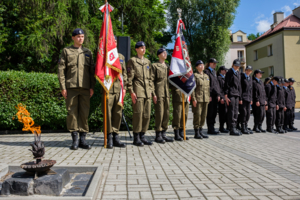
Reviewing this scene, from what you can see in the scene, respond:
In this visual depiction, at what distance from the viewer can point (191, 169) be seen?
3.86 m

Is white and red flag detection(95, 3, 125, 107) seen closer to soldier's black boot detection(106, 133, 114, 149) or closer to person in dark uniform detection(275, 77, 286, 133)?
soldier's black boot detection(106, 133, 114, 149)

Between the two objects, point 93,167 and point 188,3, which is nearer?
point 93,167

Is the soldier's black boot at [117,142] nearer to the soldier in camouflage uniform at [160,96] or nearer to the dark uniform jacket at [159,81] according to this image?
the soldier in camouflage uniform at [160,96]

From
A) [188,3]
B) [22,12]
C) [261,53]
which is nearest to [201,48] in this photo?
[188,3]

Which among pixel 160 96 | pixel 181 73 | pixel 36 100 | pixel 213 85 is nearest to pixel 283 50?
A: pixel 213 85

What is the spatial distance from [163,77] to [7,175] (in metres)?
4.13

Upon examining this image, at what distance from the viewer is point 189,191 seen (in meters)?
2.90

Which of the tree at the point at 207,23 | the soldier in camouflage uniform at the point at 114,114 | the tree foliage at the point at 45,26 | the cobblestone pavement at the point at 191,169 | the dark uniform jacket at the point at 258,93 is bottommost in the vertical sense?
the cobblestone pavement at the point at 191,169

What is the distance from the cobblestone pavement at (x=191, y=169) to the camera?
287cm

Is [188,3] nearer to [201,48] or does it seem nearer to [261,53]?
[201,48]

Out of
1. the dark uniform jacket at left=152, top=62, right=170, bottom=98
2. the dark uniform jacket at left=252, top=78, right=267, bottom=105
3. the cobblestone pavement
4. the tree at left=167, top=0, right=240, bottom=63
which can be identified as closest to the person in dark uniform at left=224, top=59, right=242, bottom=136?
the dark uniform jacket at left=252, top=78, right=267, bottom=105

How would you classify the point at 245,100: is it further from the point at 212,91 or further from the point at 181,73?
the point at 181,73

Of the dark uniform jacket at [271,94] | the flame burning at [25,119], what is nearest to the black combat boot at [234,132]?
the dark uniform jacket at [271,94]

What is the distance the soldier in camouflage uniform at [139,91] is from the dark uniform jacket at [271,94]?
533 cm
